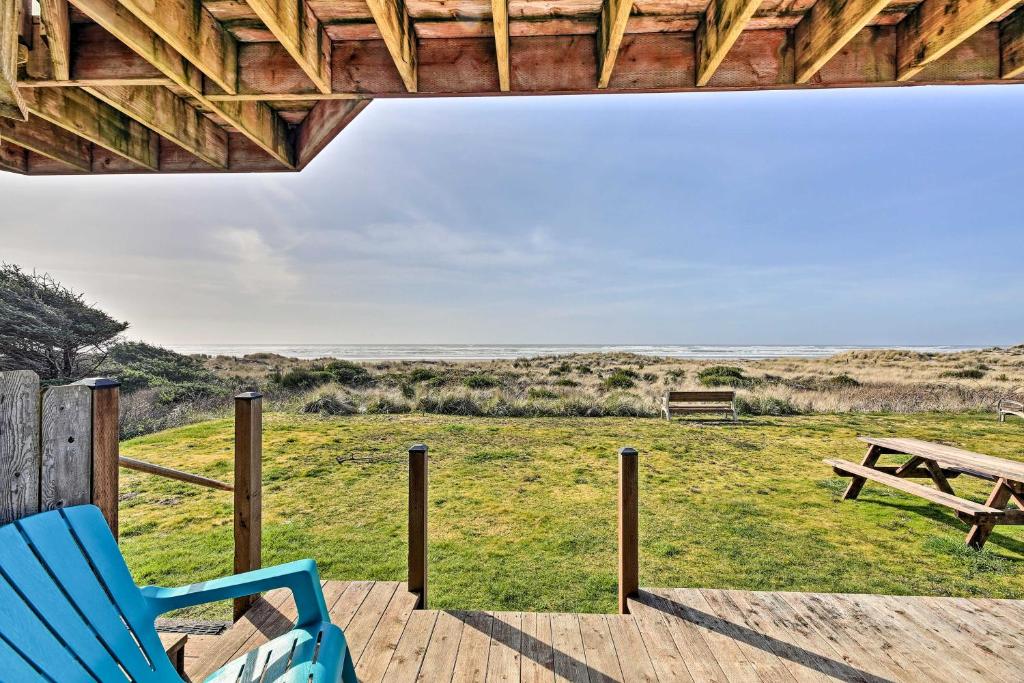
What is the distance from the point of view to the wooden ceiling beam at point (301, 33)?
167 centimetres

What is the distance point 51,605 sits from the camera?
52.5 inches

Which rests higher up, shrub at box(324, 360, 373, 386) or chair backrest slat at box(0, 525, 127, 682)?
chair backrest slat at box(0, 525, 127, 682)

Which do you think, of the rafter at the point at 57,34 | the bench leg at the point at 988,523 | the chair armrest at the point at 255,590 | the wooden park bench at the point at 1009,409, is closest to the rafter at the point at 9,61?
the rafter at the point at 57,34

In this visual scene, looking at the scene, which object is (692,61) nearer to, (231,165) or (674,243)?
(231,165)

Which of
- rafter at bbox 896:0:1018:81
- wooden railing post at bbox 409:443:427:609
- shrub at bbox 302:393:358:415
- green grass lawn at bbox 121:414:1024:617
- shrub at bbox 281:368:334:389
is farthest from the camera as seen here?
shrub at bbox 281:368:334:389

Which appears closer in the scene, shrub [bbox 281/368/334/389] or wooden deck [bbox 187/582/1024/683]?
wooden deck [bbox 187/582/1024/683]

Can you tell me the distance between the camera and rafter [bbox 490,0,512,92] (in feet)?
5.47

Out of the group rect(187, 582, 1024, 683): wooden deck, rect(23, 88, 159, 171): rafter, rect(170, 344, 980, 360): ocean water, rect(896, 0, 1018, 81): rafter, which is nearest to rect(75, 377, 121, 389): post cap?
rect(187, 582, 1024, 683): wooden deck

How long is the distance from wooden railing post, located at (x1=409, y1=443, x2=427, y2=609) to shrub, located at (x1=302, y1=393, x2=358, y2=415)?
9.58 metres

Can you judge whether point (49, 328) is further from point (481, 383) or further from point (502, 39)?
point (502, 39)

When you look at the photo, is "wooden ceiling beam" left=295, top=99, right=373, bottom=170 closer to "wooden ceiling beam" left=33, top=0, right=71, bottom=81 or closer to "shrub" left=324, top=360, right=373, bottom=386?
"wooden ceiling beam" left=33, top=0, right=71, bottom=81

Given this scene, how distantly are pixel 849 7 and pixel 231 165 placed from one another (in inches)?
141

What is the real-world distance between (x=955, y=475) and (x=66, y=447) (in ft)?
23.5

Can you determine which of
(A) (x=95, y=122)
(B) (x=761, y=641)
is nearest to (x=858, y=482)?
(B) (x=761, y=641)
